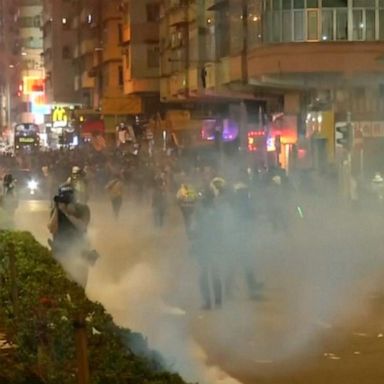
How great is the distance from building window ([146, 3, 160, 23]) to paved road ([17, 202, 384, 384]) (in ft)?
141

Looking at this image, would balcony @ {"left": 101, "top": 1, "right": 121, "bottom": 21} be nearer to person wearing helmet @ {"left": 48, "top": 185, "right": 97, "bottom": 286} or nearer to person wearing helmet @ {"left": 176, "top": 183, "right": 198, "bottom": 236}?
person wearing helmet @ {"left": 176, "top": 183, "right": 198, "bottom": 236}

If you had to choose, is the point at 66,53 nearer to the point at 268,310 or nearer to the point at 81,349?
the point at 268,310

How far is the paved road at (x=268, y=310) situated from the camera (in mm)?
11312

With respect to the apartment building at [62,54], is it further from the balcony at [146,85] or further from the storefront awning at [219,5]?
the storefront awning at [219,5]

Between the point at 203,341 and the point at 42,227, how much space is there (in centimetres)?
1746

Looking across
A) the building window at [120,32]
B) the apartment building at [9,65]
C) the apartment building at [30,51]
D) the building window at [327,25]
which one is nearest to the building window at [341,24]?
the building window at [327,25]

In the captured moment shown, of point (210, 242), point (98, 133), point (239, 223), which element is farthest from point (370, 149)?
point (98, 133)

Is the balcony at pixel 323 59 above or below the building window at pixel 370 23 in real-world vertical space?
below

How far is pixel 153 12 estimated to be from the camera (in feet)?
225

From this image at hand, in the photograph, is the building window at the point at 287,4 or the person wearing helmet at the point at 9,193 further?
the building window at the point at 287,4

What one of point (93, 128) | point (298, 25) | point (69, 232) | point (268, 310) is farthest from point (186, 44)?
point (268, 310)

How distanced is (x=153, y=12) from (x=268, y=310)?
54822 millimetres

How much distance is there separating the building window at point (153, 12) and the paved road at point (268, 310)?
4293 centimetres

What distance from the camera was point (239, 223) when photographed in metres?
18.6
